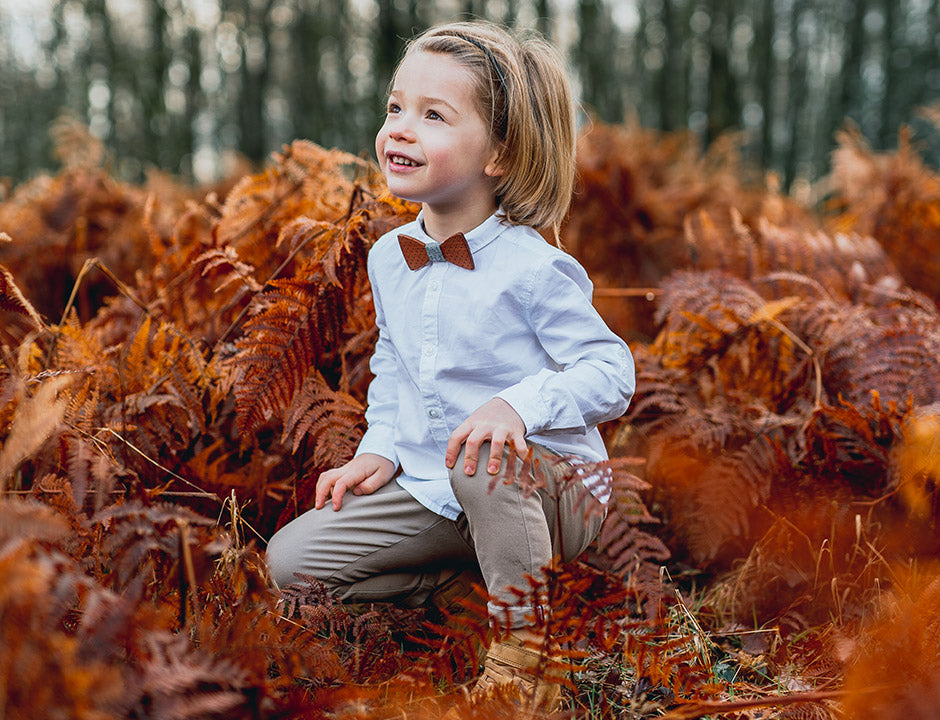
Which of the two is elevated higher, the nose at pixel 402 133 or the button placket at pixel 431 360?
the nose at pixel 402 133

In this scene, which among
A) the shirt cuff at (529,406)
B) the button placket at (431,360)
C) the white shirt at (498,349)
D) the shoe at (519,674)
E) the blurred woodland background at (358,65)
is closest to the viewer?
the shoe at (519,674)

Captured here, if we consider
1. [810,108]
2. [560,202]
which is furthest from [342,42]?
[560,202]

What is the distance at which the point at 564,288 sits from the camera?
77.7 inches

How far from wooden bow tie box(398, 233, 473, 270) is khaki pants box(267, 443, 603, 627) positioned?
20.5 inches

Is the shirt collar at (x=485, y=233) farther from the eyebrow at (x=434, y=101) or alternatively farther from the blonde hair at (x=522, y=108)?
the eyebrow at (x=434, y=101)

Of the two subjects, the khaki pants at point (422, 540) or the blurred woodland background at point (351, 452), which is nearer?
the blurred woodland background at point (351, 452)

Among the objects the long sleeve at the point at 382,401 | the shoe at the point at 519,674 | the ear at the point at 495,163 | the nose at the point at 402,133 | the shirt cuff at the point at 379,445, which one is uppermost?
the nose at the point at 402,133

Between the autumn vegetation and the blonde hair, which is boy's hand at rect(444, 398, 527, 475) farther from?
the blonde hair

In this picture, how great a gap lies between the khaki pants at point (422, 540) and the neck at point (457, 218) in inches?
25.6

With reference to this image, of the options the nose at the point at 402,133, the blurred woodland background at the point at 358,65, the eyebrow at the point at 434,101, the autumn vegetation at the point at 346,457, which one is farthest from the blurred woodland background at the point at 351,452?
the blurred woodland background at the point at 358,65

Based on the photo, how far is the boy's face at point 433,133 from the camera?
78.5 inches

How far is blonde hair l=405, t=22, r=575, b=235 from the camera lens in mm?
2045

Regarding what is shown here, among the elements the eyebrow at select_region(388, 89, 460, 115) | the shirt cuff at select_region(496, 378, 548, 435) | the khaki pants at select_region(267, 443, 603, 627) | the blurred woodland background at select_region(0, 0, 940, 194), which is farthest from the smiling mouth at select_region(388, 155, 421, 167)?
the blurred woodland background at select_region(0, 0, 940, 194)

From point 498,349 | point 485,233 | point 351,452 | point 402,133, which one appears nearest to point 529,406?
point 498,349
